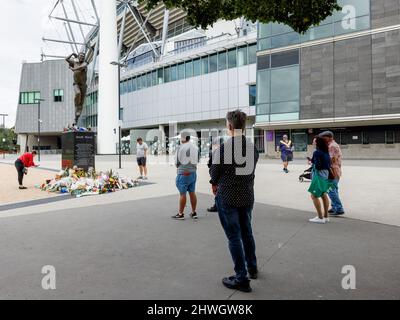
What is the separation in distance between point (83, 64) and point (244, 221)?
14.4 meters

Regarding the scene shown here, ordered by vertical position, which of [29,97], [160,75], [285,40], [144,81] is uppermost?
[160,75]

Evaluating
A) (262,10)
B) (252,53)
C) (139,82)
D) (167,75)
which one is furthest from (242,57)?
(262,10)

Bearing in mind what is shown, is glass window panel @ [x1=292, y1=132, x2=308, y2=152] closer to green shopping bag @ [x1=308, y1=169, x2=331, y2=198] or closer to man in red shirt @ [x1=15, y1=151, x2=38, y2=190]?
man in red shirt @ [x1=15, y1=151, x2=38, y2=190]

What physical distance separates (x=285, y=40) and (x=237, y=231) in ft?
110

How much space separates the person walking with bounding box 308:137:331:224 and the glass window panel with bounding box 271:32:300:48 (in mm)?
29602

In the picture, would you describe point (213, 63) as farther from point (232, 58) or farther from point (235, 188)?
point (235, 188)

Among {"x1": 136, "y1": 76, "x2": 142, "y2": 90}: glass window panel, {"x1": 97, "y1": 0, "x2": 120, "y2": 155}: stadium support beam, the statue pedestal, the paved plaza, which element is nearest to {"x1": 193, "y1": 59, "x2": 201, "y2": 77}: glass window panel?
{"x1": 97, "y1": 0, "x2": 120, "y2": 155}: stadium support beam

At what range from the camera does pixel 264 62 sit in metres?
34.8

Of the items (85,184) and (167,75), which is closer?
(85,184)

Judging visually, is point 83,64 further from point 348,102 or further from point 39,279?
point 348,102

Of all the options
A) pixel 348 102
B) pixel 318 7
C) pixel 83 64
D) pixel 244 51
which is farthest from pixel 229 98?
pixel 318 7

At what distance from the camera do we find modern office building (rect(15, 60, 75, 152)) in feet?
223

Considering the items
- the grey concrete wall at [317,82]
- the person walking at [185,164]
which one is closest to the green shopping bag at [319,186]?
the person walking at [185,164]

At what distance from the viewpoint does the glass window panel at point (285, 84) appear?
33375 mm
